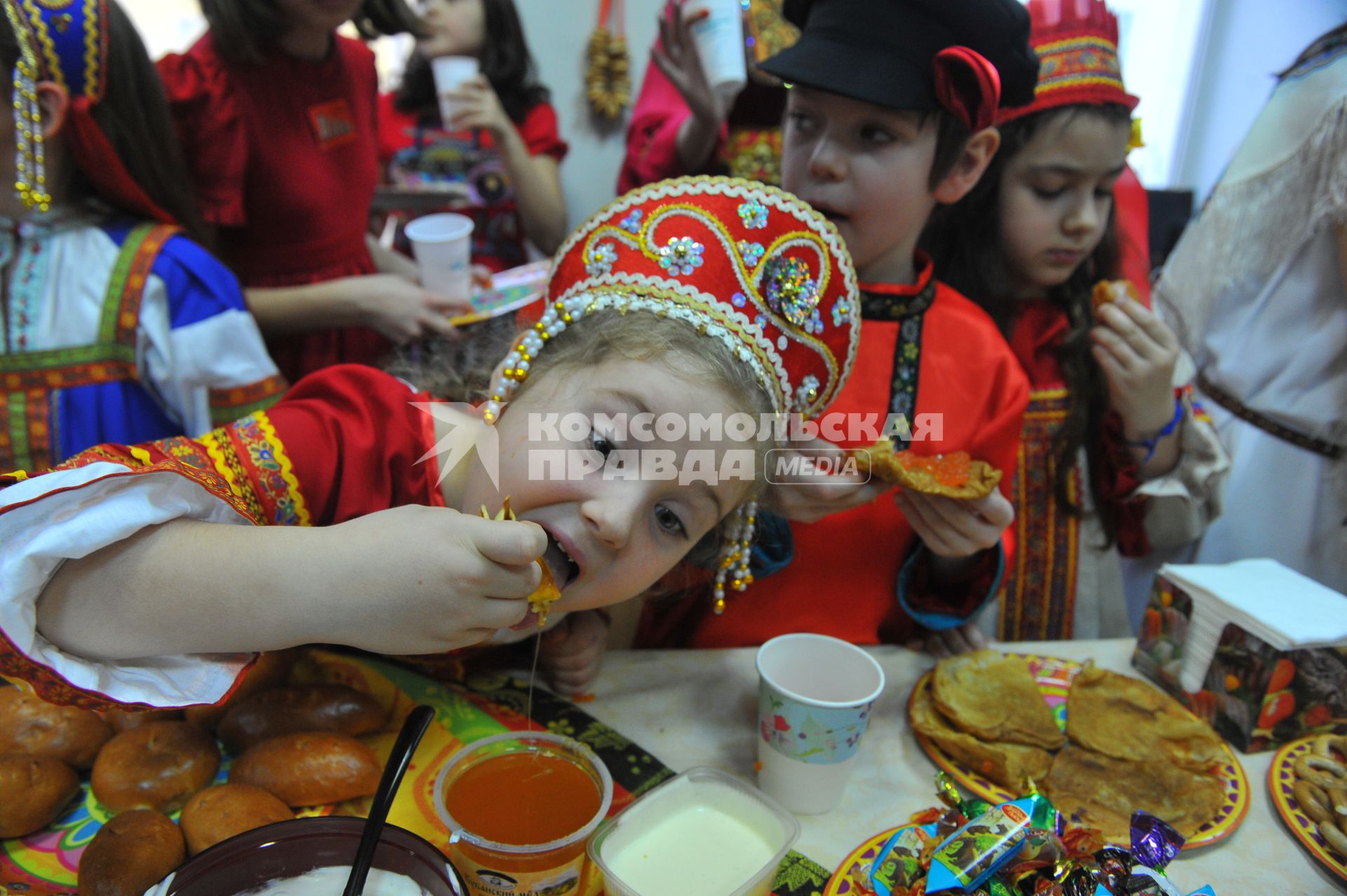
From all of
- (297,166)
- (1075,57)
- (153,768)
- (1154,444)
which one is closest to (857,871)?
(153,768)

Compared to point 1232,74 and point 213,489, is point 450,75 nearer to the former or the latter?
point 213,489

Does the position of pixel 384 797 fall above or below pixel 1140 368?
below

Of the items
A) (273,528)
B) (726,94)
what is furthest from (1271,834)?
(726,94)

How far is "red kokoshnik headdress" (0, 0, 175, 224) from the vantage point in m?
1.32

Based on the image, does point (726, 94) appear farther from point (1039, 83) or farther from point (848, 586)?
point (848, 586)

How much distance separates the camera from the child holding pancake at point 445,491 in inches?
28.8

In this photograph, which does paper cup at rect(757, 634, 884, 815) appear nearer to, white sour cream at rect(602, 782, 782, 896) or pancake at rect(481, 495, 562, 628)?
white sour cream at rect(602, 782, 782, 896)

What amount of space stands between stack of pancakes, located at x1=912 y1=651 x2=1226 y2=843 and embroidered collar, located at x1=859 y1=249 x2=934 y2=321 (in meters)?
0.63

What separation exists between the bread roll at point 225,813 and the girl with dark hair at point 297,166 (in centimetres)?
121

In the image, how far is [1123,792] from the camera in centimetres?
106

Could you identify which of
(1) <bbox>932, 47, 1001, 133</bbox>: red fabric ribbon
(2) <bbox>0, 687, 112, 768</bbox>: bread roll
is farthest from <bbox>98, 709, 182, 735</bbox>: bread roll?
(1) <bbox>932, 47, 1001, 133</bbox>: red fabric ribbon

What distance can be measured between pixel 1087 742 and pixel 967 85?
0.99m

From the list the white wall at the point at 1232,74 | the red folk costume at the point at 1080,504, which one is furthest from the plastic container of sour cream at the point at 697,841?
the white wall at the point at 1232,74

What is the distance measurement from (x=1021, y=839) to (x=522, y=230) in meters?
2.54
